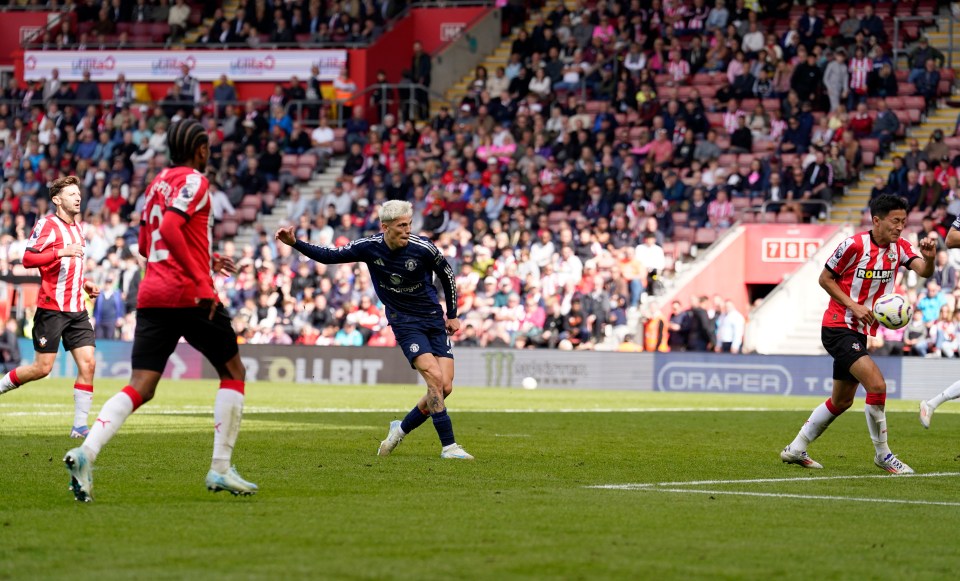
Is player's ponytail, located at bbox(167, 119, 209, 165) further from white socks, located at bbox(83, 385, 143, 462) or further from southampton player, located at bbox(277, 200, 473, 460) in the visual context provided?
southampton player, located at bbox(277, 200, 473, 460)

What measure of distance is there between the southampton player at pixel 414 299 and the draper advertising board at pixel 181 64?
1174 inches

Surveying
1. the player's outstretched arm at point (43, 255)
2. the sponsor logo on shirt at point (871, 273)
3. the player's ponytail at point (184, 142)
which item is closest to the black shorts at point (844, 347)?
the sponsor logo on shirt at point (871, 273)

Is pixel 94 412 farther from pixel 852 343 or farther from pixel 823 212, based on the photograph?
pixel 823 212

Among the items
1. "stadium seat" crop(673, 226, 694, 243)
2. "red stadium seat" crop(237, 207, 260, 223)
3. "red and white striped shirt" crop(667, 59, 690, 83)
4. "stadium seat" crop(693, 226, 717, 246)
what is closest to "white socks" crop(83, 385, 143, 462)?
"stadium seat" crop(693, 226, 717, 246)

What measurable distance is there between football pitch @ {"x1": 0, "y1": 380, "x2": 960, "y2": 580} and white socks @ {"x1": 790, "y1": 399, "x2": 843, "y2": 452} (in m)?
0.30

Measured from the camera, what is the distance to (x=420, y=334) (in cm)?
1355

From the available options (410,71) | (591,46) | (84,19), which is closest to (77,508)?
(591,46)

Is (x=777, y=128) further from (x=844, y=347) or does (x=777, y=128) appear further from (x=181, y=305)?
(x=181, y=305)

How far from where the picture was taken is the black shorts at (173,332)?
9430 millimetres

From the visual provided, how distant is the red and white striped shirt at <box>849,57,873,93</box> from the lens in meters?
34.2

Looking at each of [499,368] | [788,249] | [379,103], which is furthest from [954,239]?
[379,103]

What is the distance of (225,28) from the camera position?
44281mm

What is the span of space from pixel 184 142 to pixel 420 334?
449 cm

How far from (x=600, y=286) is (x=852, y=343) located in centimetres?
1897
